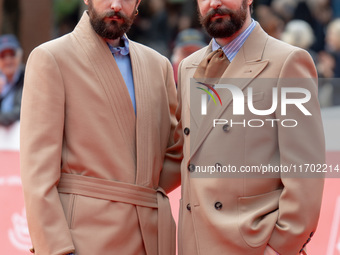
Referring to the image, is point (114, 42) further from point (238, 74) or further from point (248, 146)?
point (248, 146)

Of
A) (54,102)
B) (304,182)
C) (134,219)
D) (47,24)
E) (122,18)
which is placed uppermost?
(122,18)

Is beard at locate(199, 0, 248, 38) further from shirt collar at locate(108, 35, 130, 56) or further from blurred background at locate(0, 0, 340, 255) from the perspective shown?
blurred background at locate(0, 0, 340, 255)

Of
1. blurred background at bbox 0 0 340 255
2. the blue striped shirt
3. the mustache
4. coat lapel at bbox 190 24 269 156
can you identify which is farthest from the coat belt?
blurred background at bbox 0 0 340 255

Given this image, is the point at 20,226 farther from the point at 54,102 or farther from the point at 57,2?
the point at 57,2

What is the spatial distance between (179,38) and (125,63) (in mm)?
4615

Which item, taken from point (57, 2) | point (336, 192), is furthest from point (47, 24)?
point (336, 192)

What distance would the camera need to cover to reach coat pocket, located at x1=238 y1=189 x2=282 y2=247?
11.1 feet

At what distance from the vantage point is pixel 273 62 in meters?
3.50

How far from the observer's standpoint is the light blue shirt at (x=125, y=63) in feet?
12.5

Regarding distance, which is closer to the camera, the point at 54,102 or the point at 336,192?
the point at 54,102

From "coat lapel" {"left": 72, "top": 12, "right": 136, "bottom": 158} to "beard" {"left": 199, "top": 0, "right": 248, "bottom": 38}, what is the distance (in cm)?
57

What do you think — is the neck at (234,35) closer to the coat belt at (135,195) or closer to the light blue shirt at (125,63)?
the light blue shirt at (125,63)

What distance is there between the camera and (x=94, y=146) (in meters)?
3.61

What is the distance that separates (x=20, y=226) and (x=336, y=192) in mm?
2305
